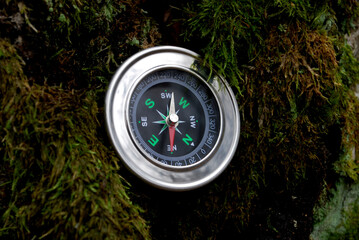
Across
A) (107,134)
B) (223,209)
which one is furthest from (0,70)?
(223,209)

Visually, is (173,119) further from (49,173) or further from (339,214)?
(339,214)

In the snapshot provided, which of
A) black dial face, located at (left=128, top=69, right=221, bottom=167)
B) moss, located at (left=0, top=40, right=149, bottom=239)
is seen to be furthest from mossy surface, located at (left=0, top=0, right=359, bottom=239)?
black dial face, located at (left=128, top=69, right=221, bottom=167)

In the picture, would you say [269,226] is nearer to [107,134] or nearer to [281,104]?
[281,104]

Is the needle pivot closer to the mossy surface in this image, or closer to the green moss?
the mossy surface

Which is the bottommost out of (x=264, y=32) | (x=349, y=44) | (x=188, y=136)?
(x=188, y=136)

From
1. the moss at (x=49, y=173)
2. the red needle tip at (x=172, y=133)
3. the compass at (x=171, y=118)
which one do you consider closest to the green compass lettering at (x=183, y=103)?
the compass at (x=171, y=118)

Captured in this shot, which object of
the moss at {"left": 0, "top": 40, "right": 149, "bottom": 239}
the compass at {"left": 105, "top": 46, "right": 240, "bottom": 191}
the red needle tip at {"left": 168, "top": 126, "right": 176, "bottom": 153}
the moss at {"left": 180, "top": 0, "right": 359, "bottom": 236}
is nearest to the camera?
the moss at {"left": 0, "top": 40, "right": 149, "bottom": 239}
